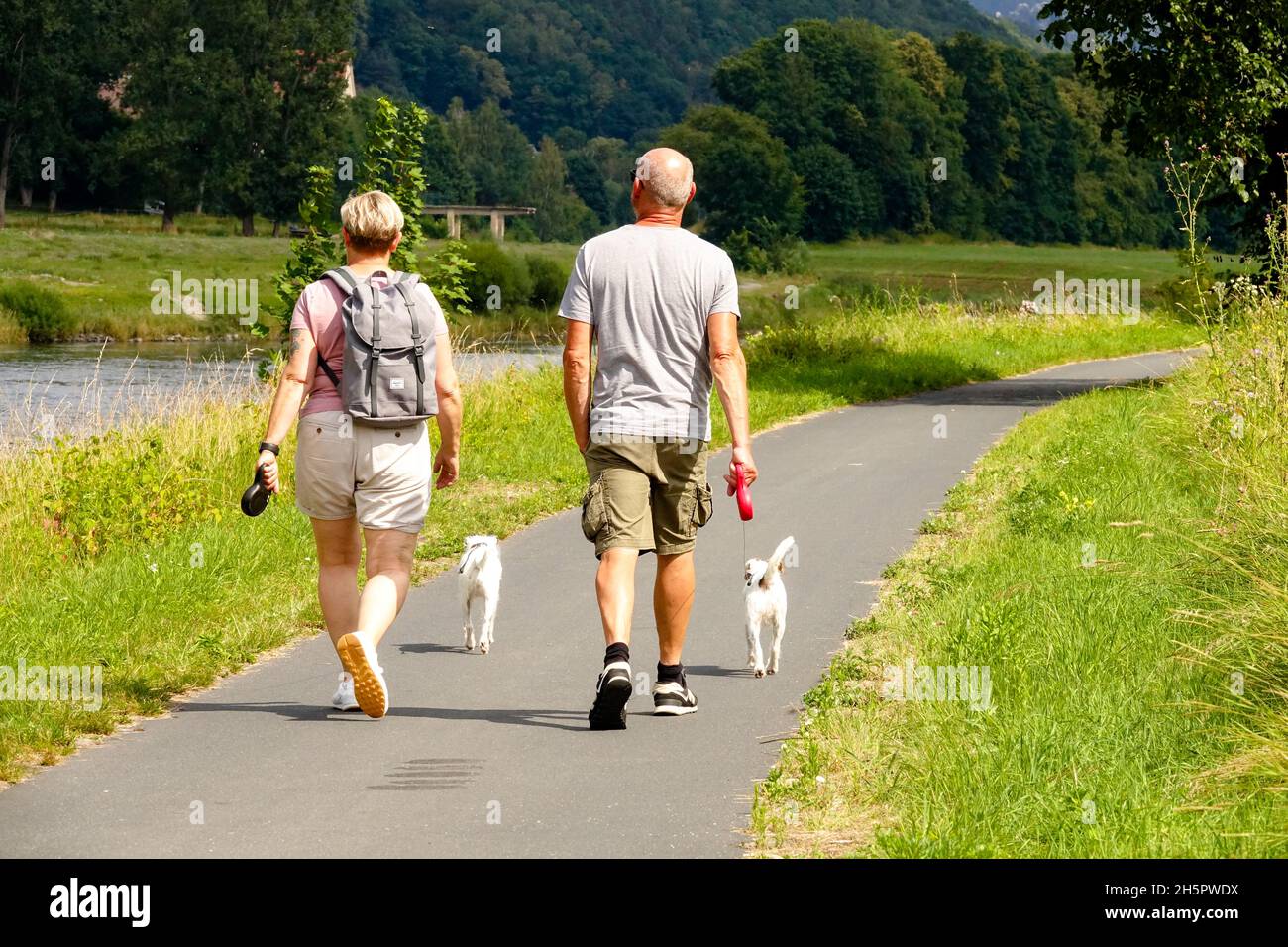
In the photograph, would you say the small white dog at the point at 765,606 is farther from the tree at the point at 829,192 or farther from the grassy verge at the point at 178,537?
the tree at the point at 829,192

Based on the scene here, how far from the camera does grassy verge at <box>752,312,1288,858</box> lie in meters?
5.34

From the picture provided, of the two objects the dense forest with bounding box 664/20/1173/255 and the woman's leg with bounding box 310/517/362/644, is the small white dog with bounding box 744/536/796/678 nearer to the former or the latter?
the woman's leg with bounding box 310/517/362/644

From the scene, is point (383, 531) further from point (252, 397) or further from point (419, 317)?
point (252, 397)

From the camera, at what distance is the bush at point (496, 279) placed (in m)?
57.9

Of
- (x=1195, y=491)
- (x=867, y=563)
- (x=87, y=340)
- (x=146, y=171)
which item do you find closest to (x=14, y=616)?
(x=867, y=563)

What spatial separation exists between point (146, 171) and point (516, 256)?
26275 millimetres

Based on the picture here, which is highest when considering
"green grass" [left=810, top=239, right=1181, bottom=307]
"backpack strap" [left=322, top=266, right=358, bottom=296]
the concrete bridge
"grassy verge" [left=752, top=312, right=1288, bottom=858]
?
the concrete bridge

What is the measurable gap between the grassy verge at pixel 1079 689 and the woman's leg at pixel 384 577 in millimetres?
1709

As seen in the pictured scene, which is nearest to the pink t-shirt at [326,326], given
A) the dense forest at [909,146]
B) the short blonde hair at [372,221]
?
the short blonde hair at [372,221]

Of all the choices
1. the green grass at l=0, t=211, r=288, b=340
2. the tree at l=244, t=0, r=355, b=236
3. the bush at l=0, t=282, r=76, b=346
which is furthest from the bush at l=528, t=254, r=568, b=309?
the tree at l=244, t=0, r=355, b=236

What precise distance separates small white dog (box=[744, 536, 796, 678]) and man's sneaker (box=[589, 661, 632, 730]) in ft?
3.74

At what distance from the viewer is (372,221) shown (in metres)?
6.87

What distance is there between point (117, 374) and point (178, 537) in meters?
24.1

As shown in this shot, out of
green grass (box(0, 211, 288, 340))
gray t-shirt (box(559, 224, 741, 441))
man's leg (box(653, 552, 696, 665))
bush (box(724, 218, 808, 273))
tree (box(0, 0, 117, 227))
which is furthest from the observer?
tree (box(0, 0, 117, 227))
